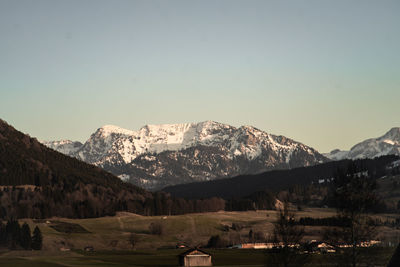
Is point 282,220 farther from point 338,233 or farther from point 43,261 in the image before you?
point 43,261

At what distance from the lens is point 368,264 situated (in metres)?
70.6

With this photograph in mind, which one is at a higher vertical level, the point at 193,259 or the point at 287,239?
the point at 287,239

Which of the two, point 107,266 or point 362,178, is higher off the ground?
point 362,178

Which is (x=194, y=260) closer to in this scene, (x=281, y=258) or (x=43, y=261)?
(x=43, y=261)

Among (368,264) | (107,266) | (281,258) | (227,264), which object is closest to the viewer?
(368,264)

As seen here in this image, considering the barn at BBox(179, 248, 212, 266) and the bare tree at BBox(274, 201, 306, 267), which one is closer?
the bare tree at BBox(274, 201, 306, 267)

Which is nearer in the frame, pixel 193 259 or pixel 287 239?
pixel 287 239

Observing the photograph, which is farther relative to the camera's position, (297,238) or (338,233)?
(297,238)

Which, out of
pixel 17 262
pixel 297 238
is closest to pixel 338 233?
pixel 297 238

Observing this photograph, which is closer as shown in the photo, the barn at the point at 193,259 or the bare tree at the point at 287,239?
the bare tree at the point at 287,239

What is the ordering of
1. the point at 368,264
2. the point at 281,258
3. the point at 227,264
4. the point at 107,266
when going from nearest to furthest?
the point at 368,264, the point at 281,258, the point at 107,266, the point at 227,264

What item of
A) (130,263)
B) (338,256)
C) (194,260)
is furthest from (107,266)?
(338,256)

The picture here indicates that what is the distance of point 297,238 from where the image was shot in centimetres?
8306

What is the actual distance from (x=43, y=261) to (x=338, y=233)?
86.2m
